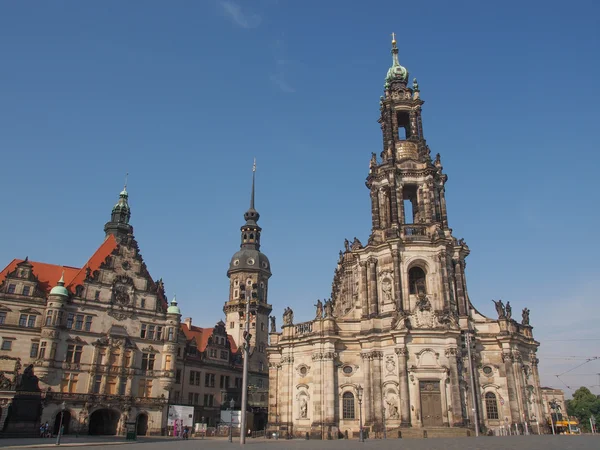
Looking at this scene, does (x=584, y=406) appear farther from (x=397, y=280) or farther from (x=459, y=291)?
(x=397, y=280)

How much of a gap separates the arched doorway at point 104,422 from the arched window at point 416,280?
113 feet

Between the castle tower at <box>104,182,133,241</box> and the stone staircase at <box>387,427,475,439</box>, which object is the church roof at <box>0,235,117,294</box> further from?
the stone staircase at <box>387,427,475,439</box>

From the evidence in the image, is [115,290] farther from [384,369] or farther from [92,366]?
[384,369]

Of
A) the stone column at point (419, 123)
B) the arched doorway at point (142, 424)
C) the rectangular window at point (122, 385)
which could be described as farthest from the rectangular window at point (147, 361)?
the stone column at point (419, 123)

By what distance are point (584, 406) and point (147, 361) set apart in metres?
109

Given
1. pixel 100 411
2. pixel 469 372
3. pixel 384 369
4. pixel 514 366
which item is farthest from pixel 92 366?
pixel 514 366

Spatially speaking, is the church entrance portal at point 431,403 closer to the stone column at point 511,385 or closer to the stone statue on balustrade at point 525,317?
the stone column at point 511,385

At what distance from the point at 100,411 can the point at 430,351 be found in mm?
36930

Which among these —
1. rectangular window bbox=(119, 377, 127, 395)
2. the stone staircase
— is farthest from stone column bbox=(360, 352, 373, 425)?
rectangular window bbox=(119, 377, 127, 395)

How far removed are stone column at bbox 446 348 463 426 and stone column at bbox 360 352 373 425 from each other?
23.1ft

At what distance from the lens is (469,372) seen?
46719mm

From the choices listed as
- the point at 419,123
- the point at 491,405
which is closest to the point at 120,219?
the point at 419,123

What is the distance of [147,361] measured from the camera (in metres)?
58.9

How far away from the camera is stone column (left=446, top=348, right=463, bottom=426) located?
Answer: 4341 centimetres
